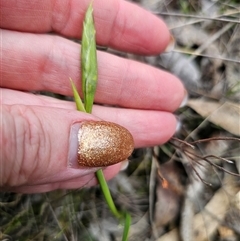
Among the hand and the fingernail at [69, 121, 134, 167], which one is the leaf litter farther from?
the fingernail at [69, 121, 134, 167]

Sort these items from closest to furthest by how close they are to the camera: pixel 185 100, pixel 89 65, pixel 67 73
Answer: pixel 89 65 < pixel 67 73 < pixel 185 100

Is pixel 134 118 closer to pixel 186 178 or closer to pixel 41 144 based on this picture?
pixel 186 178

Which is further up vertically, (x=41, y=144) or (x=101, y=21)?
(x=101, y=21)

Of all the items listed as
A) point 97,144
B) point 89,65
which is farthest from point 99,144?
point 89,65

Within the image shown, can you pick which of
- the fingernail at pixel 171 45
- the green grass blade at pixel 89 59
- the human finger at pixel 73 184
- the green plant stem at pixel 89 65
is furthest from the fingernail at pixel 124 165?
the fingernail at pixel 171 45

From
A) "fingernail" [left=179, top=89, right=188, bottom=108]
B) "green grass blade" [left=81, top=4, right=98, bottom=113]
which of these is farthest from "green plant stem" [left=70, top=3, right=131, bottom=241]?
"fingernail" [left=179, top=89, right=188, bottom=108]

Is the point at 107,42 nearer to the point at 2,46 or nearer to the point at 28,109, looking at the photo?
the point at 2,46

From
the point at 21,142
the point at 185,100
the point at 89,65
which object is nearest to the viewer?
the point at 21,142
